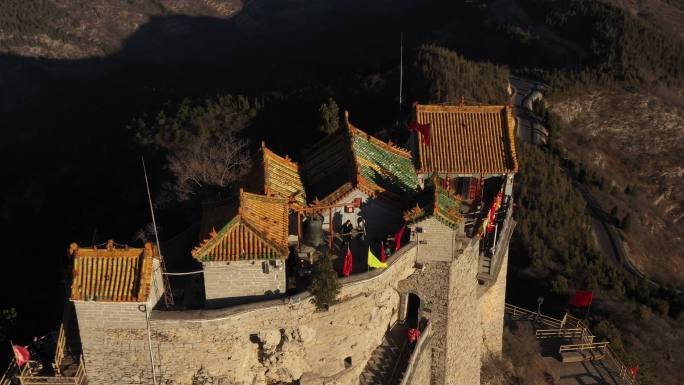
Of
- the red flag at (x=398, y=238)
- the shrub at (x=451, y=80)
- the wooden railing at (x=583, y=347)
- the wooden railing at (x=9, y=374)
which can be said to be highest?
the shrub at (x=451, y=80)

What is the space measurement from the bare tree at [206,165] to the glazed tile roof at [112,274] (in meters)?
14.8

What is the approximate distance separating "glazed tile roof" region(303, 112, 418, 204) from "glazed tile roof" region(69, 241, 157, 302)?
7.74 meters

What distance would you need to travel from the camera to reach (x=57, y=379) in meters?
20.2

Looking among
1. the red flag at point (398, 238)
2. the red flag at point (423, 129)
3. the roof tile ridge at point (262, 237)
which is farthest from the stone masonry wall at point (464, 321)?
the roof tile ridge at point (262, 237)

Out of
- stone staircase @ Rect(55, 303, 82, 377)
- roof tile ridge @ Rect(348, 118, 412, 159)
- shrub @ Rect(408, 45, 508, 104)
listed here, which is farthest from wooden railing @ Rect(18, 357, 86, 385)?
shrub @ Rect(408, 45, 508, 104)

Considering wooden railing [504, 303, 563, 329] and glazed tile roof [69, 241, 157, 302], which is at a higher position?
glazed tile roof [69, 241, 157, 302]

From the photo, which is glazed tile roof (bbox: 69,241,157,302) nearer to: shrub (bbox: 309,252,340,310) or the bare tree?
shrub (bbox: 309,252,340,310)

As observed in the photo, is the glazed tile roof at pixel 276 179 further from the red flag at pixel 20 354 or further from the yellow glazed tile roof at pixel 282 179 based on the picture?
the red flag at pixel 20 354

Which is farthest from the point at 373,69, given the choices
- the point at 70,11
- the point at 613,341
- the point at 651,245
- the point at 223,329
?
the point at 70,11

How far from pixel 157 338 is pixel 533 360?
2214 cm

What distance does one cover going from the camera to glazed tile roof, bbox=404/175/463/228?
2312 cm

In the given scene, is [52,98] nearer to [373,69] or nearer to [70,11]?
[70,11]

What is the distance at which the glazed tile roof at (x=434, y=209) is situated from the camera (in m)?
23.1

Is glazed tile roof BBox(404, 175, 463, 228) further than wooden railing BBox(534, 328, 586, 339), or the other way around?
wooden railing BBox(534, 328, 586, 339)
